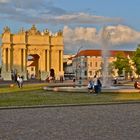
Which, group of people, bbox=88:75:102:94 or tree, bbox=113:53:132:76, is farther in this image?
tree, bbox=113:53:132:76

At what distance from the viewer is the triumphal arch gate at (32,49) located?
14912cm

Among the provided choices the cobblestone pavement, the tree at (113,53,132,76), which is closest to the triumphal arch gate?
the tree at (113,53,132,76)

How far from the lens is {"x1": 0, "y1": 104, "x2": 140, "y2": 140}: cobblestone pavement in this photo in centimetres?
1304

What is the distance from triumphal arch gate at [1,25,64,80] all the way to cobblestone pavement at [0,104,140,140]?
422 ft

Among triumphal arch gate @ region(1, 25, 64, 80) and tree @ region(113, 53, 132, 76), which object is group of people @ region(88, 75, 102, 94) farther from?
tree @ region(113, 53, 132, 76)

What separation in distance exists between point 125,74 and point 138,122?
142006 millimetres

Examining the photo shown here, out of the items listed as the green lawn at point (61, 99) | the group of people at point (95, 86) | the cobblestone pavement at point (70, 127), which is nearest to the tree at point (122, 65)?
the group of people at point (95, 86)

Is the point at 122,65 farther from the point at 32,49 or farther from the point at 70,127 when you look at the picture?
the point at 70,127

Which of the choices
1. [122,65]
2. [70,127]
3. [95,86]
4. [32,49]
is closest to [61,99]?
[95,86]

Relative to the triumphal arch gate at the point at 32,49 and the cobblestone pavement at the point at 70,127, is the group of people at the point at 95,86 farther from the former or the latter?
the triumphal arch gate at the point at 32,49

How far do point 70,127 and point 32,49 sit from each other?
137 meters

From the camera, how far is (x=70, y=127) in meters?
15.1

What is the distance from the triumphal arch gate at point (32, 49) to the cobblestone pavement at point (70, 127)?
12856cm

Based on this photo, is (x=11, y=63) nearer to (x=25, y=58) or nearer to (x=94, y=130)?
(x=25, y=58)
